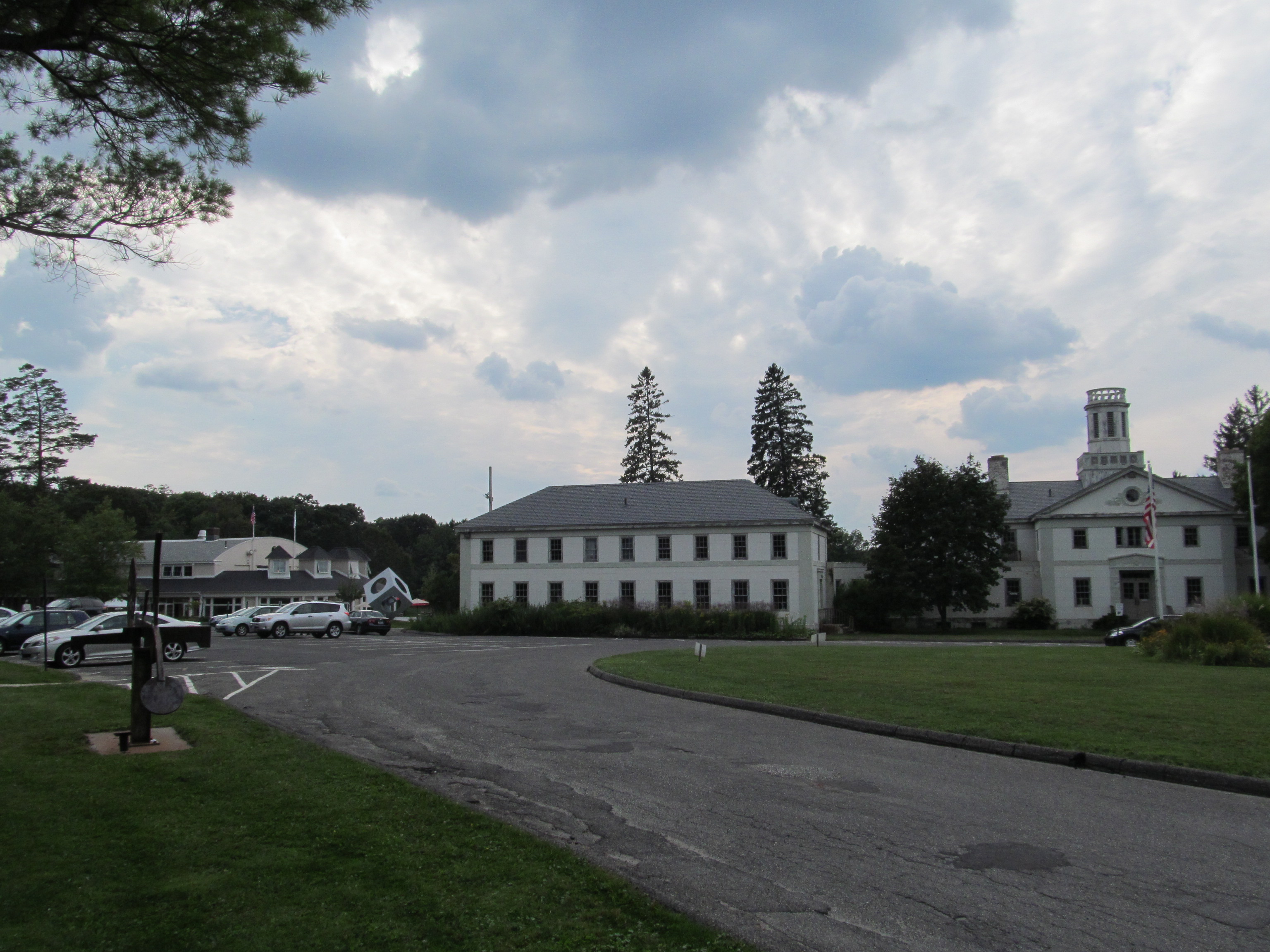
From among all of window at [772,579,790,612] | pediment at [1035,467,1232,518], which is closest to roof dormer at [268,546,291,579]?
window at [772,579,790,612]

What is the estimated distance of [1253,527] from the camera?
46531 millimetres

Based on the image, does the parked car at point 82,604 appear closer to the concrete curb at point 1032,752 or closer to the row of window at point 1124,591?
the concrete curb at point 1032,752

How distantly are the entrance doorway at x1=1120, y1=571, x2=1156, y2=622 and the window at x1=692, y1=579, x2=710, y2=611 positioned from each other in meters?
24.8

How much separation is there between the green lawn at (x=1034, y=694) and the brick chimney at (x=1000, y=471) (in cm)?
3635

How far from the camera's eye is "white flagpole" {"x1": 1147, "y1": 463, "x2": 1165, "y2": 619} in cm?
4141

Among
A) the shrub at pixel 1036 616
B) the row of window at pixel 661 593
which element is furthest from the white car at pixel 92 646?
the shrub at pixel 1036 616

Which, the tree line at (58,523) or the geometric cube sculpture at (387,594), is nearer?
the tree line at (58,523)

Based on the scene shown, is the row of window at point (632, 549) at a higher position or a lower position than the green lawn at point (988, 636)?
higher

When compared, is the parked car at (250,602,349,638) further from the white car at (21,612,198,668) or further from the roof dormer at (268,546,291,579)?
the roof dormer at (268,546,291,579)

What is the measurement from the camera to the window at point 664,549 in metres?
53.8

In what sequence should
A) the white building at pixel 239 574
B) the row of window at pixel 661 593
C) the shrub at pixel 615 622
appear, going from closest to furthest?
the shrub at pixel 615 622
the row of window at pixel 661 593
the white building at pixel 239 574

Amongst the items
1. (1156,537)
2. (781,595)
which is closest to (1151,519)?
(1156,537)

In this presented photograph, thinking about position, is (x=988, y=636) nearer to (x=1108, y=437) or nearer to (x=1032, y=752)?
(x=1108, y=437)

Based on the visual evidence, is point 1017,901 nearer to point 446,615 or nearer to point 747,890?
point 747,890
